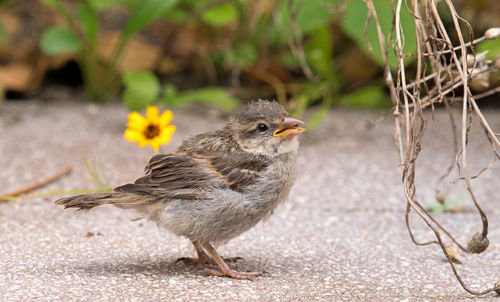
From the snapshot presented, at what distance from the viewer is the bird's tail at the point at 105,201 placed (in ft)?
11.4

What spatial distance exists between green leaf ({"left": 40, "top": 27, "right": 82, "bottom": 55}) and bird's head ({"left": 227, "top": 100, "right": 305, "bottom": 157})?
292 centimetres

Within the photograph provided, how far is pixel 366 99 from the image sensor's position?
22.8 feet

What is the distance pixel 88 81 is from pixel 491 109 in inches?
162

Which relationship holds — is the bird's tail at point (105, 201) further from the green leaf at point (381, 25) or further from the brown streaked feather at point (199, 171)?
the green leaf at point (381, 25)

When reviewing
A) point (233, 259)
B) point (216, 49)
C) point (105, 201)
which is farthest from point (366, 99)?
point (105, 201)

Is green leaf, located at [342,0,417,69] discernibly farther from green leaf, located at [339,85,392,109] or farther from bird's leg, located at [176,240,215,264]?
bird's leg, located at [176,240,215,264]

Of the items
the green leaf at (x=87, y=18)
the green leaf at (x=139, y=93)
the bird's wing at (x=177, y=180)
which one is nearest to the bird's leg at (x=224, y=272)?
the bird's wing at (x=177, y=180)

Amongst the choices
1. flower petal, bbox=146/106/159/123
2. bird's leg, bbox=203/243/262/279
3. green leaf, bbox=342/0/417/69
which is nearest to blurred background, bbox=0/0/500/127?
green leaf, bbox=342/0/417/69

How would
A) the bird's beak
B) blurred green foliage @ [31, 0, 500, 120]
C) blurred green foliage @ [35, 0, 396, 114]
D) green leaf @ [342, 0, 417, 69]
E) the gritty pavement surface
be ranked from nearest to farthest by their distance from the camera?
the gritty pavement surface → the bird's beak → green leaf @ [342, 0, 417, 69] → blurred green foliage @ [35, 0, 396, 114] → blurred green foliage @ [31, 0, 500, 120]

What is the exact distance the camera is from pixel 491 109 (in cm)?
705

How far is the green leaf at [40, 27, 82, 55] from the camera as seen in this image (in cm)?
605

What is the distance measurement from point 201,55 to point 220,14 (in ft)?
2.55

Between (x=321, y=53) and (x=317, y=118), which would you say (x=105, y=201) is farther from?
(x=321, y=53)

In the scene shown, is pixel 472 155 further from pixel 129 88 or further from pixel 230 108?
pixel 129 88
